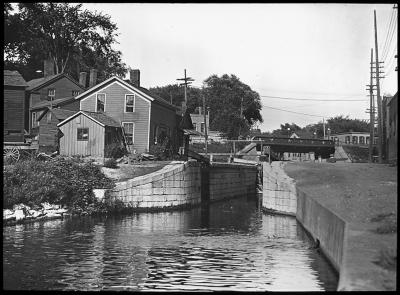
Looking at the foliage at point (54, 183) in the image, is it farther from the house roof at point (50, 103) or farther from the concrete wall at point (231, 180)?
the house roof at point (50, 103)

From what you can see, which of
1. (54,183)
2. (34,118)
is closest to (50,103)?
(34,118)

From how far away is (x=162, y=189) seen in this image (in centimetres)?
3569

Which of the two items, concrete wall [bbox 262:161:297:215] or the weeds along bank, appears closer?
the weeds along bank

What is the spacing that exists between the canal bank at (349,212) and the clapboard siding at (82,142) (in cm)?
1399

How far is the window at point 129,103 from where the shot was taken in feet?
156

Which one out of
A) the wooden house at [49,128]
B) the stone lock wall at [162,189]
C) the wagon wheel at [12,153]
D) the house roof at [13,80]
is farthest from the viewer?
the house roof at [13,80]

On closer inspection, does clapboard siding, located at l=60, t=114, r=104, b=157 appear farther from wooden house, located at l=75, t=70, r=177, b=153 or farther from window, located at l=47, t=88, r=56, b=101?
window, located at l=47, t=88, r=56, b=101

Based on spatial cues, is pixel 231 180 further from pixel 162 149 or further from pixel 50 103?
pixel 50 103

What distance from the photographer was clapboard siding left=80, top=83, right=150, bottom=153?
1847 inches

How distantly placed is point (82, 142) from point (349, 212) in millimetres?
29425

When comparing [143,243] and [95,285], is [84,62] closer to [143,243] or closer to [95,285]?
[143,243]

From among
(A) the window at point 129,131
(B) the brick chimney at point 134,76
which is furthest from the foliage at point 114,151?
(B) the brick chimney at point 134,76

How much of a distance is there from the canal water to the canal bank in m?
1.20

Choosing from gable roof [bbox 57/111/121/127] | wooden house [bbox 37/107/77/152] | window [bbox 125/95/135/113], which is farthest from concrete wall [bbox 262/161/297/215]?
wooden house [bbox 37/107/77/152]
